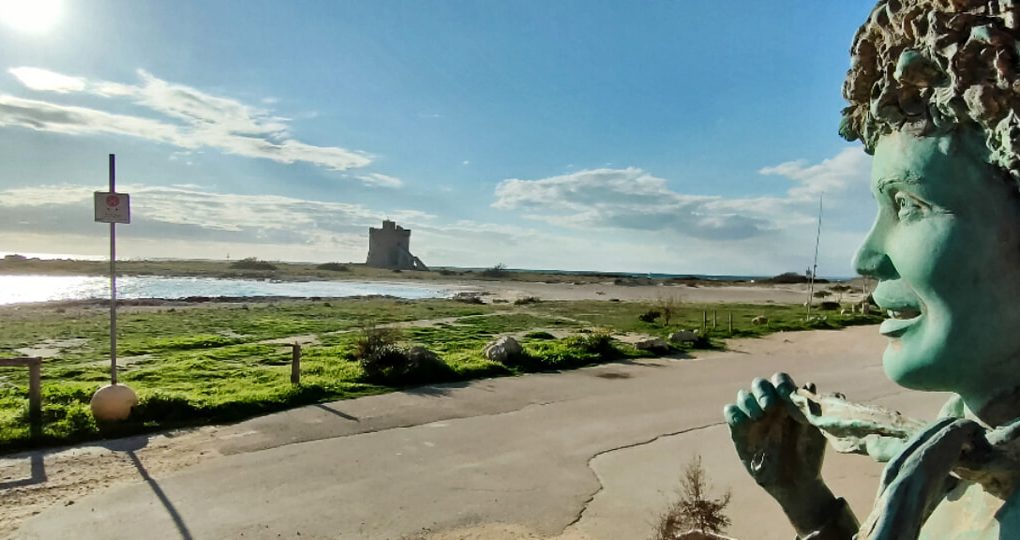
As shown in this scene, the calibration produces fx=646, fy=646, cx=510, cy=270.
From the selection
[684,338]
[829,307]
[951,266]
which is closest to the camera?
[951,266]

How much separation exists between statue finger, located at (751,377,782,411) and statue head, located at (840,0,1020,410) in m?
0.41

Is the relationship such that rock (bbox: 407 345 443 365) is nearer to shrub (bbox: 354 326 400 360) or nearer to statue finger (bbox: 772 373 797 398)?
shrub (bbox: 354 326 400 360)

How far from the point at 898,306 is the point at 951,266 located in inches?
7.5

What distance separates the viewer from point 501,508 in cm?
643

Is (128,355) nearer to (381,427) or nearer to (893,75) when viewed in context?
(381,427)

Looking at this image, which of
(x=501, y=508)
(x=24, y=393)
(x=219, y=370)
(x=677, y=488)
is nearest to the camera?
(x=501, y=508)

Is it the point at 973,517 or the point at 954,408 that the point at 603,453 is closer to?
the point at 954,408

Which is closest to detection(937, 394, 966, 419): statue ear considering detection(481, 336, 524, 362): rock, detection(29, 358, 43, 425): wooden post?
detection(29, 358, 43, 425): wooden post

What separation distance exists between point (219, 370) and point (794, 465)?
13.6 metres

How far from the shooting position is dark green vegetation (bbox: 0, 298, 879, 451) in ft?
31.4

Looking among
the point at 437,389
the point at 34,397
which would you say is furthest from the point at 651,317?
the point at 34,397

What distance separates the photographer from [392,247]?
122562 millimetres

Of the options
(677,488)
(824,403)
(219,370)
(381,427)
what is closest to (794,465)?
(824,403)

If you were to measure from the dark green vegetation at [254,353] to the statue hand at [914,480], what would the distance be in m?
9.65
